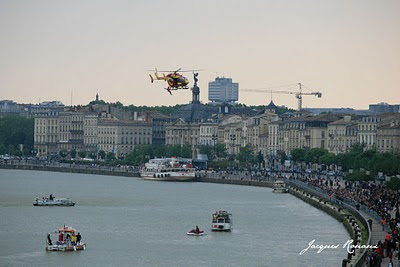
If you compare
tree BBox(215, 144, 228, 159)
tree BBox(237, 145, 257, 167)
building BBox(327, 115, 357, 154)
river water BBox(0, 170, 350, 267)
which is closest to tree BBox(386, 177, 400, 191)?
river water BBox(0, 170, 350, 267)

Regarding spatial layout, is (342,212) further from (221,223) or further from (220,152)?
(220,152)

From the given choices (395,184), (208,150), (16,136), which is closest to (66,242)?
(395,184)

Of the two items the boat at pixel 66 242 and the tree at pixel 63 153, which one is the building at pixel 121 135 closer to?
the tree at pixel 63 153

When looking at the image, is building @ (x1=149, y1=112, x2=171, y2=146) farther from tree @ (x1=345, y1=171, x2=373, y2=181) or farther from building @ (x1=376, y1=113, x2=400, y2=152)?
tree @ (x1=345, y1=171, x2=373, y2=181)

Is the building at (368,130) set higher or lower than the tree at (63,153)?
higher

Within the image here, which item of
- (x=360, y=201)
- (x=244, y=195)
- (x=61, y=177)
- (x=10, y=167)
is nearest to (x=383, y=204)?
(x=360, y=201)

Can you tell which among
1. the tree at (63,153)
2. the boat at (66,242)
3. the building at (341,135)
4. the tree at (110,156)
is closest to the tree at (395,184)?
the boat at (66,242)
